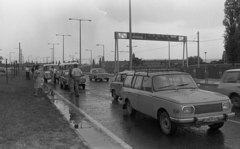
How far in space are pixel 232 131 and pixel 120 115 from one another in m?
3.72

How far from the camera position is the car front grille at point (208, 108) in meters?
5.39

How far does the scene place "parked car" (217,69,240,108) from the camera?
934 centimetres

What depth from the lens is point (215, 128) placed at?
6.25 m

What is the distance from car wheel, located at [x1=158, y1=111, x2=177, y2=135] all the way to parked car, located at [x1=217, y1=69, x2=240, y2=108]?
15.6 feet

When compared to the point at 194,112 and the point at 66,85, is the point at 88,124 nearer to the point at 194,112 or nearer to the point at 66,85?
the point at 194,112

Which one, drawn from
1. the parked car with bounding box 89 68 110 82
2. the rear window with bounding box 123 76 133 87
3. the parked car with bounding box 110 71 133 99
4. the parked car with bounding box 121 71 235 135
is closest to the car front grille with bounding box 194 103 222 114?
the parked car with bounding box 121 71 235 135

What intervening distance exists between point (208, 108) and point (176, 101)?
77 cm

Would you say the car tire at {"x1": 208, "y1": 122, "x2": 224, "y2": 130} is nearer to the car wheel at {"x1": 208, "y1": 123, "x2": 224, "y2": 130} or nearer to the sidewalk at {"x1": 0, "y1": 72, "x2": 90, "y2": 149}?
the car wheel at {"x1": 208, "y1": 123, "x2": 224, "y2": 130}

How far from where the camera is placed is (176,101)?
214 inches

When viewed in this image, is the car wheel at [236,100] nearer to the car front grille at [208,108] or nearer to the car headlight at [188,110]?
the car front grille at [208,108]

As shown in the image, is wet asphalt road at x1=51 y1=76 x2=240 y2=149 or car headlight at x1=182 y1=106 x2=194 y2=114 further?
car headlight at x1=182 y1=106 x2=194 y2=114

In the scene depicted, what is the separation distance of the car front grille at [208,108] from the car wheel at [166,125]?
70 cm

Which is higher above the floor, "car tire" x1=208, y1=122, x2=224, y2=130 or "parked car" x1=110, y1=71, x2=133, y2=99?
"parked car" x1=110, y1=71, x2=133, y2=99

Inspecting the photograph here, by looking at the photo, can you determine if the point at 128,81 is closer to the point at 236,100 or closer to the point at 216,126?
the point at 216,126
